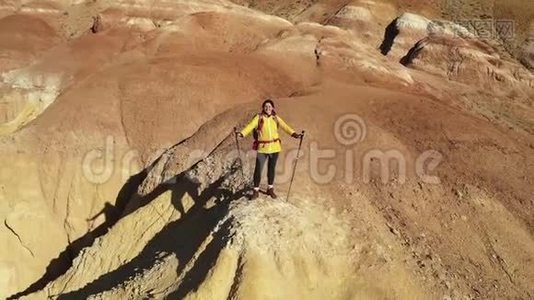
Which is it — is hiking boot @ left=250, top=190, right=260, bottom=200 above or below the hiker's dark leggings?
below

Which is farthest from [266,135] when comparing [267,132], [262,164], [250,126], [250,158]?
[250,158]

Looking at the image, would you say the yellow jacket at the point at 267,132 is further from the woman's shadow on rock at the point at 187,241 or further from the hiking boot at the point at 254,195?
the woman's shadow on rock at the point at 187,241

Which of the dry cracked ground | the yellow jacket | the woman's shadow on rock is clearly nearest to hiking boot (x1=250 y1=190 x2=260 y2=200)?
the dry cracked ground

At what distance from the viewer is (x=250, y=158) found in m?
16.5

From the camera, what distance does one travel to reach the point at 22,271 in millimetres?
23359

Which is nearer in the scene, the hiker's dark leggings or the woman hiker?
the woman hiker

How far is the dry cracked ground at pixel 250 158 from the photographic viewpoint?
13.3 metres

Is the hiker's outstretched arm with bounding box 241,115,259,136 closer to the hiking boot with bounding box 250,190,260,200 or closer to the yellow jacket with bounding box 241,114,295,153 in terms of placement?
the yellow jacket with bounding box 241,114,295,153

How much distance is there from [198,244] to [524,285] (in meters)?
7.27

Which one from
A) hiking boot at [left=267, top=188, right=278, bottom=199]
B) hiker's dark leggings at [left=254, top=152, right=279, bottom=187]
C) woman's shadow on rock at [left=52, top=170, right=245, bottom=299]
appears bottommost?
woman's shadow on rock at [left=52, top=170, right=245, bottom=299]

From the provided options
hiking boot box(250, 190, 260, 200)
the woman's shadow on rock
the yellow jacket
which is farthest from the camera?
hiking boot box(250, 190, 260, 200)

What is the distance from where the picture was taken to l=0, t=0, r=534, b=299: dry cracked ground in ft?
43.8

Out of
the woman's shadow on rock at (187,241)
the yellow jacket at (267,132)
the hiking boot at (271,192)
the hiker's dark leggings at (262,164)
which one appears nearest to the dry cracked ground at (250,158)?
the woman's shadow on rock at (187,241)

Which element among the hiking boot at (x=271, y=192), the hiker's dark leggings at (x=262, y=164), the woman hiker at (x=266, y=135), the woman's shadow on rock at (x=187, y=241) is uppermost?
the woman hiker at (x=266, y=135)
